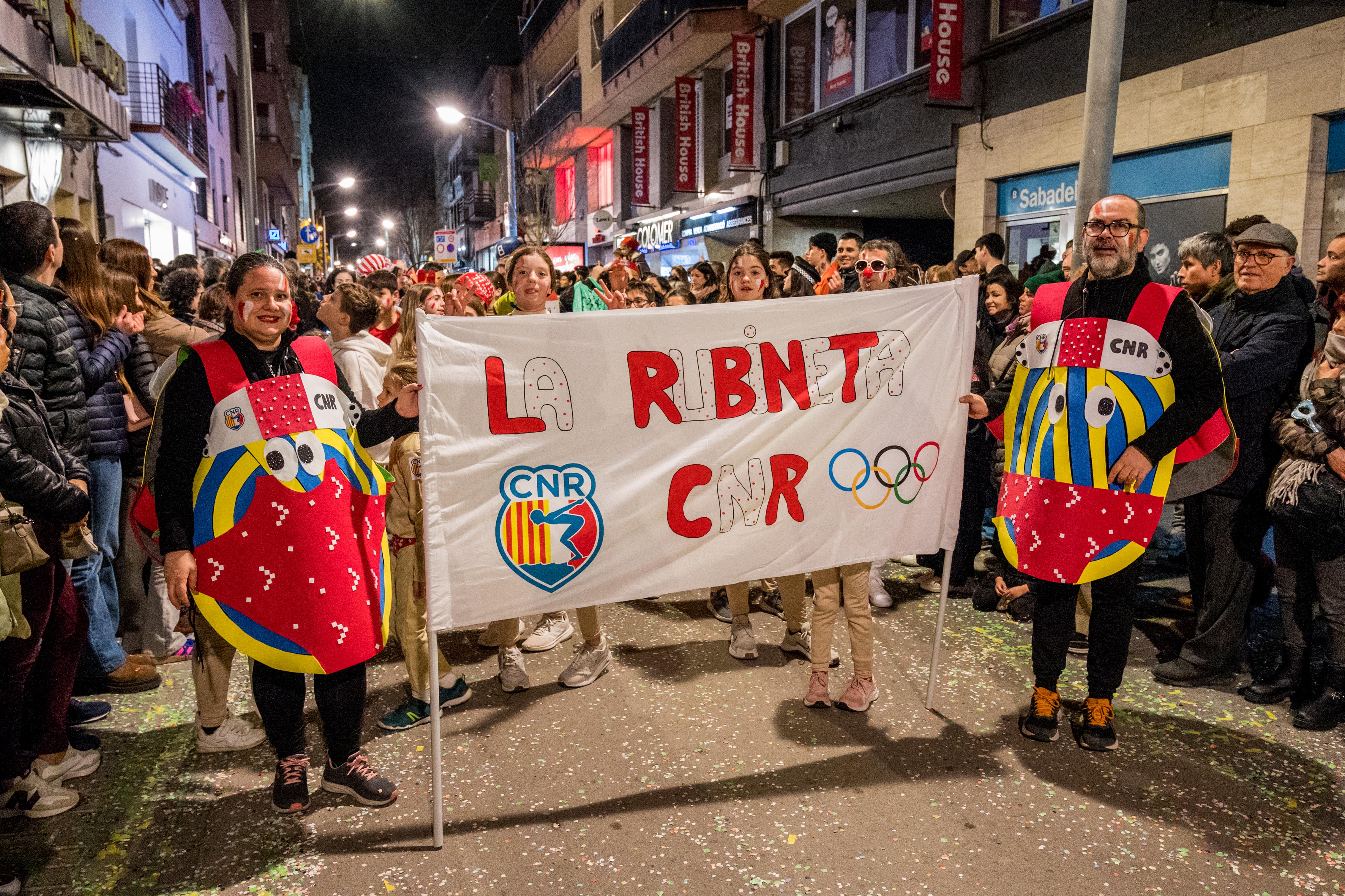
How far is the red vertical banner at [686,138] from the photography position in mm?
21297

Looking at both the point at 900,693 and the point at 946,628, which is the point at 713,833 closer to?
the point at 900,693

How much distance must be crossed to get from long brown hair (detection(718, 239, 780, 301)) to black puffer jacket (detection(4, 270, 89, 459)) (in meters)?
3.16

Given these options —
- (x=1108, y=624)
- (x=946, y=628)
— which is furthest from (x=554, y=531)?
(x=946, y=628)

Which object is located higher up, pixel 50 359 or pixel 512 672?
pixel 50 359

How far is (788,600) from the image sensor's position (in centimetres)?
491

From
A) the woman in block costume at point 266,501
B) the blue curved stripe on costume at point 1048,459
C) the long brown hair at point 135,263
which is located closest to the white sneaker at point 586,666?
the woman in block costume at point 266,501

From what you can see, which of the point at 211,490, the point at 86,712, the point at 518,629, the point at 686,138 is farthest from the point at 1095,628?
the point at 686,138

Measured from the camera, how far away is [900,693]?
14.5ft

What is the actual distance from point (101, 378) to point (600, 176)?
93.3ft

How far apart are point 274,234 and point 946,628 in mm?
31471

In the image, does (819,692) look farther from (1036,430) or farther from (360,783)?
(360,783)

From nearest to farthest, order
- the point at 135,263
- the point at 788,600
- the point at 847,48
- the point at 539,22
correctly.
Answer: the point at 135,263 < the point at 788,600 < the point at 847,48 < the point at 539,22

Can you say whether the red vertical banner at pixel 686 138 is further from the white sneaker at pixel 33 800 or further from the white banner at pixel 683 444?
the white sneaker at pixel 33 800

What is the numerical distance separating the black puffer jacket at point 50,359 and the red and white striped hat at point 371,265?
228 inches
